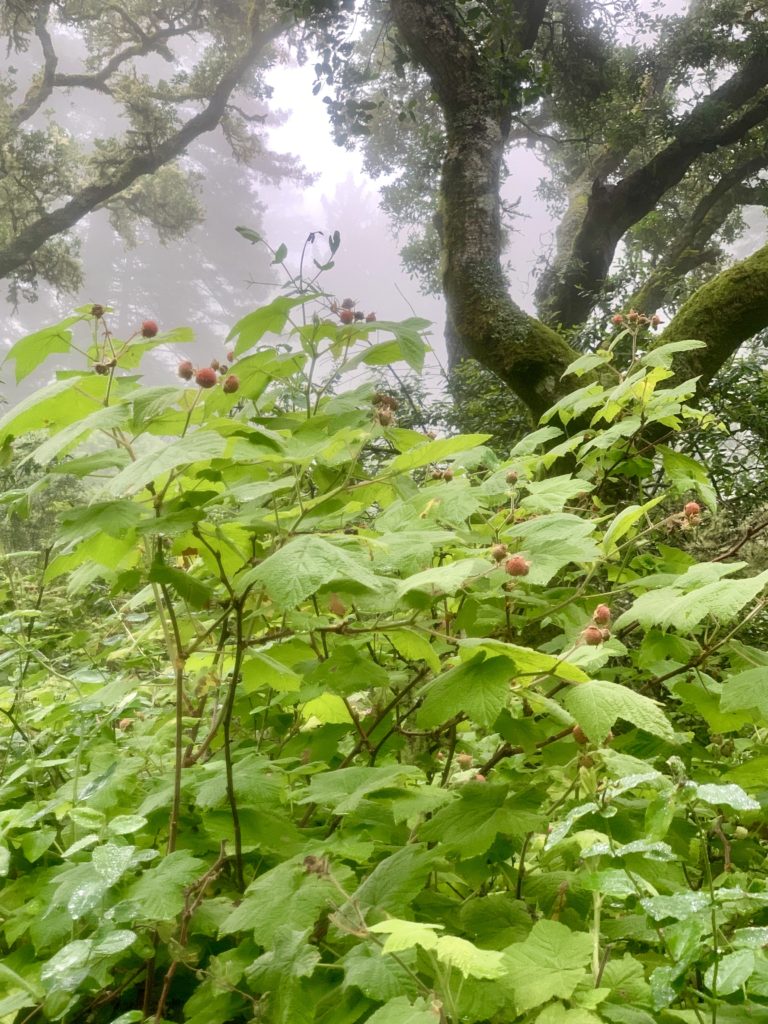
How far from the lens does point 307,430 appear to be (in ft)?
3.11

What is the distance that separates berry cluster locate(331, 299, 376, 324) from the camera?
3.53 feet

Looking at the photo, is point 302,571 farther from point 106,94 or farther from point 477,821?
point 106,94

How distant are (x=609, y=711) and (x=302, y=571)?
1.06ft

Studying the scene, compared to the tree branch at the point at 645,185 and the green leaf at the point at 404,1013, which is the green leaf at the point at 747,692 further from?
the tree branch at the point at 645,185

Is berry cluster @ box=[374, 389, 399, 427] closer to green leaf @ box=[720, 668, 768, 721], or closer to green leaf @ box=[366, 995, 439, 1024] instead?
green leaf @ box=[720, 668, 768, 721]

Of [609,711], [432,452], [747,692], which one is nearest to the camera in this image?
[609,711]

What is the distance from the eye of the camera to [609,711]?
632 millimetres

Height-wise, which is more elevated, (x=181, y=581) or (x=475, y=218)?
(x=475, y=218)

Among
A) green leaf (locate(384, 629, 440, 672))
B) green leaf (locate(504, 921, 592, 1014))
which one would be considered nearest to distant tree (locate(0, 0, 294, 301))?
green leaf (locate(384, 629, 440, 672))

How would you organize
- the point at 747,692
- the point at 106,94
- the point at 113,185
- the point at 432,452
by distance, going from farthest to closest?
1. the point at 106,94
2. the point at 113,185
3. the point at 432,452
4. the point at 747,692

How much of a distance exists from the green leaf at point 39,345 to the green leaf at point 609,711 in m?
0.81

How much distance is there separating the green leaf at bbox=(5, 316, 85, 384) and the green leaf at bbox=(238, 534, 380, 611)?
19.9 inches

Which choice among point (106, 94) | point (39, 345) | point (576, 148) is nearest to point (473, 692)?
point (39, 345)

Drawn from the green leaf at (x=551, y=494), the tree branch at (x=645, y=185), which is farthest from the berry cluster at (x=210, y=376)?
the tree branch at (x=645, y=185)
